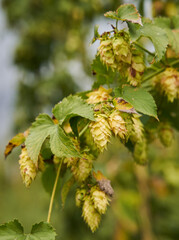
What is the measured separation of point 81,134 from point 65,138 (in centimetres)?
10

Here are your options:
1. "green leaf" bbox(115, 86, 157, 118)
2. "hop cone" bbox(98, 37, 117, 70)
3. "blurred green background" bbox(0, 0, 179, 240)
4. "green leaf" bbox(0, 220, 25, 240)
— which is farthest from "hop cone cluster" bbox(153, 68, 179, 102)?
"blurred green background" bbox(0, 0, 179, 240)

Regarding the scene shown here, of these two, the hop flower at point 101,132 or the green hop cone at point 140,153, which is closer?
the hop flower at point 101,132

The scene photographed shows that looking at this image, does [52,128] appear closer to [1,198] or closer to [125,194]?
[125,194]

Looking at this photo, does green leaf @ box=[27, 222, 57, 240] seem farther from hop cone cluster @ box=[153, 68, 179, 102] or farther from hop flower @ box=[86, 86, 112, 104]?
hop cone cluster @ box=[153, 68, 179, 102]

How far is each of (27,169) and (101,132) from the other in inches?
9.5

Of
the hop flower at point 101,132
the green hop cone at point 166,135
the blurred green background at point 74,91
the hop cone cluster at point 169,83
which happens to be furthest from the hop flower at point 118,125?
the blurred green background at point 74,91

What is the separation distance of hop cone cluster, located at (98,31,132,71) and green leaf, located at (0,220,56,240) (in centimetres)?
48

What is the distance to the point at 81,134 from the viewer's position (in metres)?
0.93

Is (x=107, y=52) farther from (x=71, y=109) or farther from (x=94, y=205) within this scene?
(x=94, y=205)

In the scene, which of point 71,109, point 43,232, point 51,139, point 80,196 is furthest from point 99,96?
point 43,232

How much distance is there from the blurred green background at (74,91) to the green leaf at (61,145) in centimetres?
269

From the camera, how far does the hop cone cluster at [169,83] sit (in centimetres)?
98

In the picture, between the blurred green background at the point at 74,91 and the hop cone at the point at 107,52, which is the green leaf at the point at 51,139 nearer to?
the hop cone at the point at 107,52

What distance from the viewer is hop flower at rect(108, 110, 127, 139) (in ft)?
2.57
